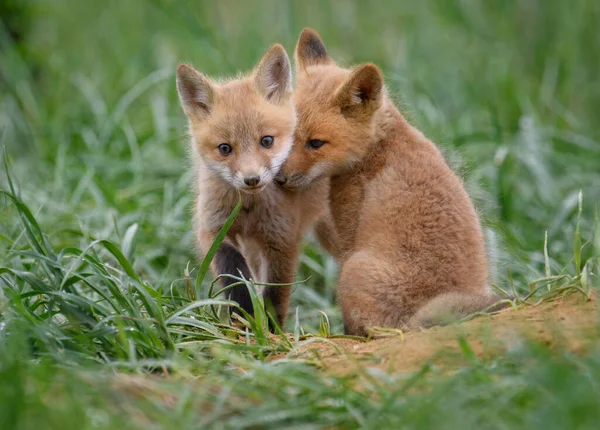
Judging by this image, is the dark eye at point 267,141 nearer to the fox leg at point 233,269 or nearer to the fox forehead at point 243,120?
the fox forehead at point 243,120

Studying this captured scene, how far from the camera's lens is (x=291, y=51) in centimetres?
823

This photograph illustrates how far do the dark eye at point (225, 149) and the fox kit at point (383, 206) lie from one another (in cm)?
35

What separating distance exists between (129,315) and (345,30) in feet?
21.0

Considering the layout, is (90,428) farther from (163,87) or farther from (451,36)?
(451,36)

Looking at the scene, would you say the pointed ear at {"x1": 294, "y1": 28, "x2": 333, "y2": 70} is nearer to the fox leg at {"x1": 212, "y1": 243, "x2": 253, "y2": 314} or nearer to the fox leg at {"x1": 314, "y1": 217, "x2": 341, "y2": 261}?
the fox leg at {"x1": 314, "y1": 217, "x2": 341, "y2": 261}

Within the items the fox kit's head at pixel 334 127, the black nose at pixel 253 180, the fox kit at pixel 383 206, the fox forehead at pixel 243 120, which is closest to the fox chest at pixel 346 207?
the fox kit at pixel 383 206

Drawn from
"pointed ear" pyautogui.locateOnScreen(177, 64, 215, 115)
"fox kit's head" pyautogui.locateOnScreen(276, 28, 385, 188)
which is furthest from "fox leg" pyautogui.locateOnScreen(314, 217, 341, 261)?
"pointed ear" pyautogui.locateOnScreen(177, 64, 215, 115)

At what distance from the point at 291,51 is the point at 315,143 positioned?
11.7 feet

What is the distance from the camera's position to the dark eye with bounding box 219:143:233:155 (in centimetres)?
495

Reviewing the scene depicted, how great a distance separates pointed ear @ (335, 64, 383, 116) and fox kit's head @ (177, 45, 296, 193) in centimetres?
34

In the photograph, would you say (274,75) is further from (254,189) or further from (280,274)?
(280,274)

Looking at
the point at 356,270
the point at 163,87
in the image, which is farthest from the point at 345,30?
the point at 356,270

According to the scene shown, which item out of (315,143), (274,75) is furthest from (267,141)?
(274,75)

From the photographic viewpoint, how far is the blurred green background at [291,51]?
6.55 metres
